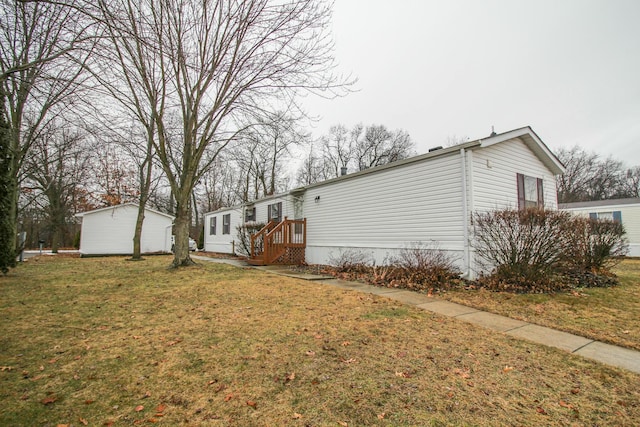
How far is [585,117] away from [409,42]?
61.6 ft

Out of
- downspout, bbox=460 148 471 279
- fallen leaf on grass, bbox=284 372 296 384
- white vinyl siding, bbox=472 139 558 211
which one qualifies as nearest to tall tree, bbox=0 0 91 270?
fallen leaf on grass, bbox=284 372 296 384

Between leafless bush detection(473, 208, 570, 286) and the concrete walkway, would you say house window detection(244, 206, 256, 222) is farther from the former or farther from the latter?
leafless bush detection(473, 208, 570, 286)

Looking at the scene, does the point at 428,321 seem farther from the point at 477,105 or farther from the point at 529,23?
the point at 477,105

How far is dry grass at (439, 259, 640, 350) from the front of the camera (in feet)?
13.3

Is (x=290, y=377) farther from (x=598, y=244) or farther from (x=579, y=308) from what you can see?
(x=598, y=244)

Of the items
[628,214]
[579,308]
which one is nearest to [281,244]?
[579,308]

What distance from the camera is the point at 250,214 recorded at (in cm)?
1792

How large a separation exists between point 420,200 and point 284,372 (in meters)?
6.93

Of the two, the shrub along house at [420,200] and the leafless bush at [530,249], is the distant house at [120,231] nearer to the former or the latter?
the shrub along house at [420,200]

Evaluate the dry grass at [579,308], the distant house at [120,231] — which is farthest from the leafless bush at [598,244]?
the distant house at [120,231]

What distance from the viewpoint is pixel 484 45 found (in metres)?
11.6

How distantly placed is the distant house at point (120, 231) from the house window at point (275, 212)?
32.4ft

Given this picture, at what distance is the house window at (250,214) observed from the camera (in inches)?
693

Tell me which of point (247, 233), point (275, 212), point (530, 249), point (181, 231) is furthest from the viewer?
point (275, 212)
